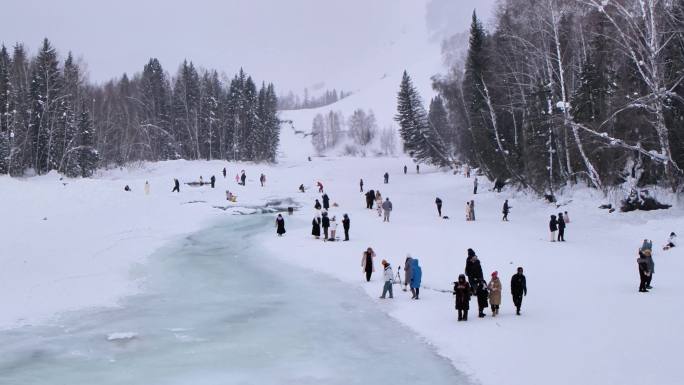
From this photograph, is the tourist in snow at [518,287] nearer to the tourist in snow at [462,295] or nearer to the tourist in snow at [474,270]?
the tourist in snow at [462,295]

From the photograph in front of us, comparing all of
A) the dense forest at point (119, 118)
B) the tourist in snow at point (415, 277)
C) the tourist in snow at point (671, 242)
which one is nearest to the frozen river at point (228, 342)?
the tourist in snow at point (415, 277)

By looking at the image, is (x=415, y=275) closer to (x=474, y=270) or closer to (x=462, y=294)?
(x=474, y=270)

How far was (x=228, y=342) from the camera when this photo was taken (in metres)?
11.9

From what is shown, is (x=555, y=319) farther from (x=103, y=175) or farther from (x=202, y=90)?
(x=202, y=90)

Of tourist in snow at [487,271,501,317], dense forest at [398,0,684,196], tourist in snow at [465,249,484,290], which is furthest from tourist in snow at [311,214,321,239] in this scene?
tourist in snow at [487,271,501,317]

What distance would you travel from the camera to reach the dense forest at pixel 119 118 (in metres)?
50.2

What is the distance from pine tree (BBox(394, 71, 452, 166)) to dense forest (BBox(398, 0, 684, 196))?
60.3 feet

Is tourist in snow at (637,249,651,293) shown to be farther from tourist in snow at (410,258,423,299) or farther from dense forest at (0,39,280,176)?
dense forest at (0,39,280,176)

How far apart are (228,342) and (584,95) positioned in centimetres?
2736

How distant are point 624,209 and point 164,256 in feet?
71.5

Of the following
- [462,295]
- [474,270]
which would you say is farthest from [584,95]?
[462,295]

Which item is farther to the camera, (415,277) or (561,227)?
(561,227)

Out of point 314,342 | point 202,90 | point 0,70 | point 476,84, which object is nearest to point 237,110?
point 202,90

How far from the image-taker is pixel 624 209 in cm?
2664
